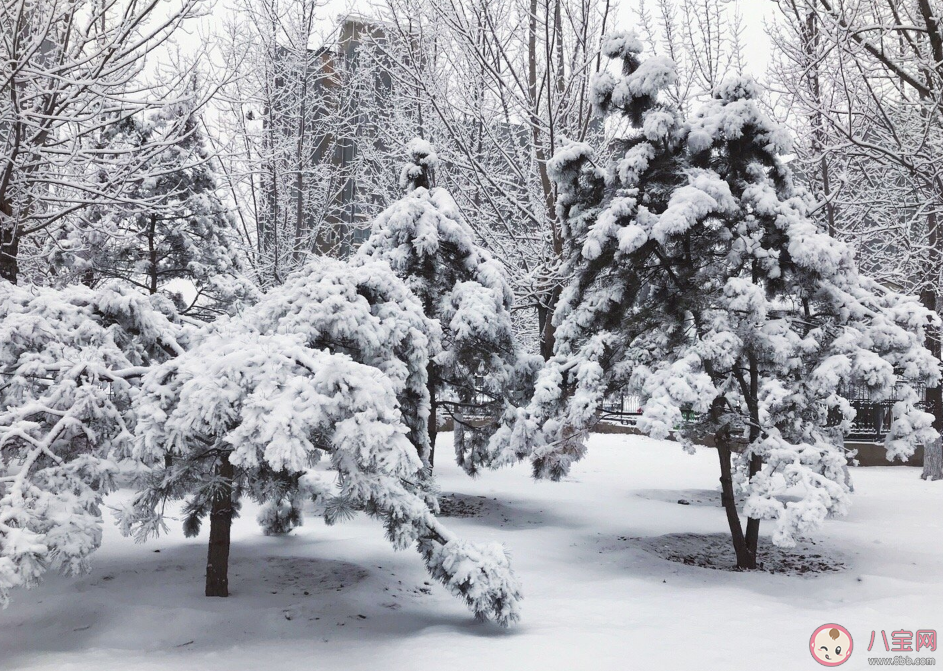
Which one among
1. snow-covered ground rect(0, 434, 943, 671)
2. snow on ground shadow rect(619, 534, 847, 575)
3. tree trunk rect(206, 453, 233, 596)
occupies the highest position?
tree trunk rect(206, 453, 233, 596)

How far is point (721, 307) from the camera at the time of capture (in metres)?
7.95

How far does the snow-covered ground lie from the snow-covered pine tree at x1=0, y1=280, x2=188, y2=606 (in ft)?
2.48

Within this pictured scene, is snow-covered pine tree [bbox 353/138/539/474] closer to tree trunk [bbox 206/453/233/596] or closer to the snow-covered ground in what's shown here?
the snow-covered ground

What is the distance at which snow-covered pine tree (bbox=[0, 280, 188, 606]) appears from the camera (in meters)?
5.10

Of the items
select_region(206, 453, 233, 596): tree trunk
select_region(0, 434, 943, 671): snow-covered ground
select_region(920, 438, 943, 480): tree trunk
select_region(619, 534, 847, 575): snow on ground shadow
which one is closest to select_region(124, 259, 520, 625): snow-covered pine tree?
select_region(206, 453, 233, 596): tree trunk

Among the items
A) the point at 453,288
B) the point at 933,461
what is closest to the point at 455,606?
the point at 453,288

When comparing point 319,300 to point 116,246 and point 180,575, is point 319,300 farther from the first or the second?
point 116,246

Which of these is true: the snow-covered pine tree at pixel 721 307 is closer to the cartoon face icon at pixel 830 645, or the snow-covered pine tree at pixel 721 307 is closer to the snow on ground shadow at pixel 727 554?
the snow on ground shadow at pixel 727 554

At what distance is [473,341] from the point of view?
11.0m

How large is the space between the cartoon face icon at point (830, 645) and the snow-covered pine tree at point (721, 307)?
1.41 meters

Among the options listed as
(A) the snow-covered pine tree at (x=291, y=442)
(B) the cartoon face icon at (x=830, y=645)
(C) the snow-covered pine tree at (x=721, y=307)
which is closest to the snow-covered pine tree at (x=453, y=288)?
(C) the snow-covered pine tree at (x=721, y=307)

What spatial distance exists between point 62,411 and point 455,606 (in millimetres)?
3793

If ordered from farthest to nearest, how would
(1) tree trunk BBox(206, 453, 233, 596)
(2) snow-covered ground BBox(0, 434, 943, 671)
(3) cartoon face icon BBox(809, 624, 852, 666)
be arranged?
1. (1) tree trunk BBox(206, 453, 233, 596)
2. (3) cartoon face icon BBox(809, 624, 852, 666)
3. (2) snow-covered ground BBox(0, 434, 943, 671)

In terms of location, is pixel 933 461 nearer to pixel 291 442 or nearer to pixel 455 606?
pixel 455 606
